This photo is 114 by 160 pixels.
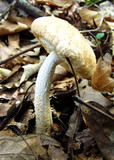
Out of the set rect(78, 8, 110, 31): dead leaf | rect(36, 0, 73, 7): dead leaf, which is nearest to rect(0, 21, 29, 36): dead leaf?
rect(36, 0, 73, 7): dead leaf

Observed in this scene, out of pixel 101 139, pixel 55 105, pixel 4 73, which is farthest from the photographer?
pixel 4 73

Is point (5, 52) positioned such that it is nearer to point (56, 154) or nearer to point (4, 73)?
point (4, 73)

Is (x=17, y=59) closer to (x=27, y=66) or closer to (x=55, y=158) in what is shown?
(x=27, y=66)

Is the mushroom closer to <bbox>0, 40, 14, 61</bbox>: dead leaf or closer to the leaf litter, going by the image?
the leaf litter

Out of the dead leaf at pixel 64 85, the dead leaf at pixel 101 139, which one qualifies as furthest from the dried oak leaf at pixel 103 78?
the dead leaf at pixel 101 139

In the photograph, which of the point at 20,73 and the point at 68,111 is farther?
the point at 20,73

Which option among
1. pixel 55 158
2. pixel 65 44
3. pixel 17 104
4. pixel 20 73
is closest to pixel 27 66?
pixel 20 73

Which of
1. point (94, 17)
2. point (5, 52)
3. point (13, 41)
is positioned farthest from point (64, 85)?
point (94, 17)
